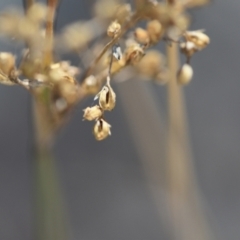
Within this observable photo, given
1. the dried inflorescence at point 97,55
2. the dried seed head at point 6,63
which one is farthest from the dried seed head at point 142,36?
the dried seed head at point 6,63

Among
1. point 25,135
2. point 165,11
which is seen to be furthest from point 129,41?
point 25,135

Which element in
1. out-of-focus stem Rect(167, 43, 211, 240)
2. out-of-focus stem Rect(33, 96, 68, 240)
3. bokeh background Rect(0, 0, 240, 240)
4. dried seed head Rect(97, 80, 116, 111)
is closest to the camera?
dried seed head Rect(97, 80, 116, 111)

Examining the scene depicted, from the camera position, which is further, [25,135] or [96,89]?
[25,135]

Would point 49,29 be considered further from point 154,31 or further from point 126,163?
point 126,163

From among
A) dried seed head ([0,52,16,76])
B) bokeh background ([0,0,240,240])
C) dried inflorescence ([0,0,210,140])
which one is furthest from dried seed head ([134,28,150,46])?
bokeh background ([0,0,240,240])

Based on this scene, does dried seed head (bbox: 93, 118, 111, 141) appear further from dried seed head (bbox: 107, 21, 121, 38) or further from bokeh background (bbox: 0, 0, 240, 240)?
bokeh background (bbox: 0, 0, 240, 240)

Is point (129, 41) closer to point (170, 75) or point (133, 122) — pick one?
point (170, 75)

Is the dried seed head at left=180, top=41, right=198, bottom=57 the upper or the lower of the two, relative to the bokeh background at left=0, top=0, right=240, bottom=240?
lower

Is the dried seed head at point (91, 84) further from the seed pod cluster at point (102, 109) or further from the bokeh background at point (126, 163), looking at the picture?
the bokeh background at point (126, 163)

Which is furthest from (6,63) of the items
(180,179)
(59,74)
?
(180,179)
